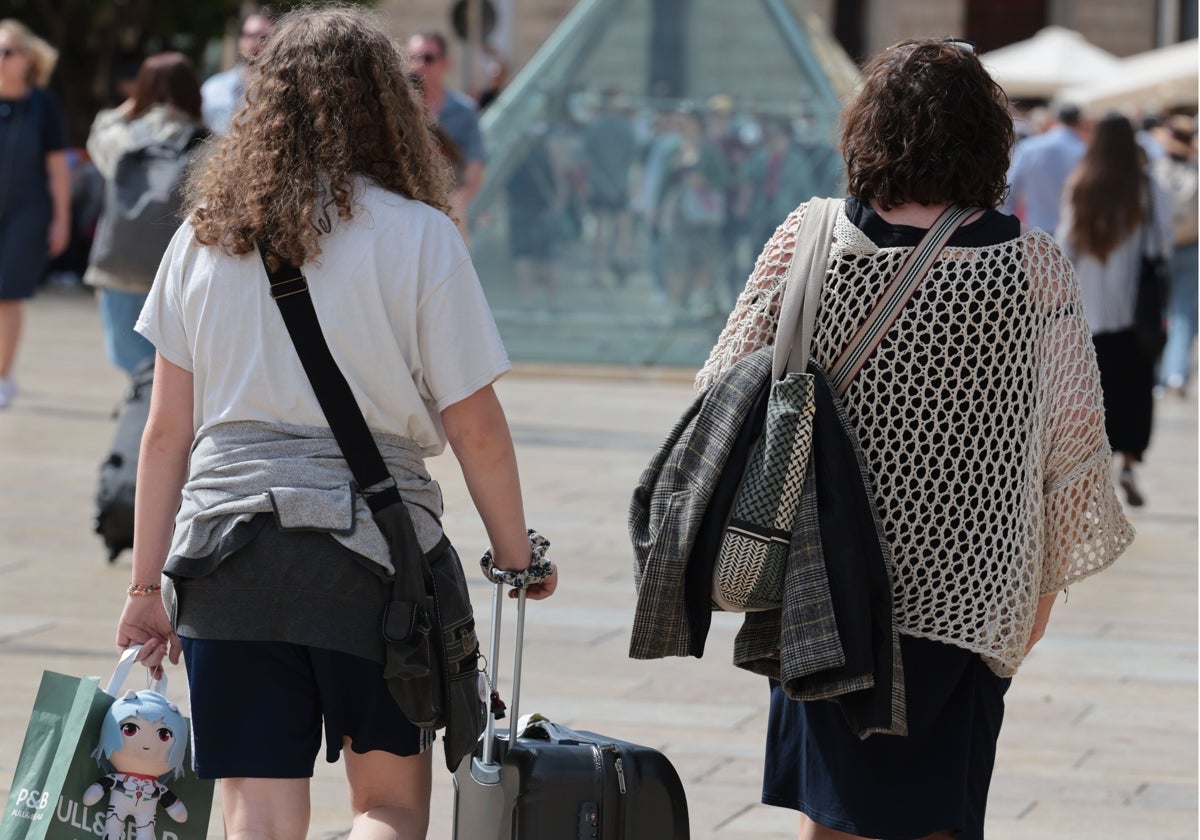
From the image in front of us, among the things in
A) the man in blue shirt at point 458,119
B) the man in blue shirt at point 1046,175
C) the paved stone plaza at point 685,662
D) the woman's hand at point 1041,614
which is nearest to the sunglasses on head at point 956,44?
the woman's hand at point 1041,614

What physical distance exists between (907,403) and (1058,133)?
34.4ft

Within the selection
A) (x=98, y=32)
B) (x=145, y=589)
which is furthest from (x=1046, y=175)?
(x=98, y=32)

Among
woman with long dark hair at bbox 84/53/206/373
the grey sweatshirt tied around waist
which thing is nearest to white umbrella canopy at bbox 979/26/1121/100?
woman with long dark hair at bbox 84/53/206/373

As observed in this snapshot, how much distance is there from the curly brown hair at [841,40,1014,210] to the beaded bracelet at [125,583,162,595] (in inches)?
51.6

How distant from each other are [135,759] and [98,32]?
22.8 meters

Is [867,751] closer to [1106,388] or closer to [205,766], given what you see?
[205,766]

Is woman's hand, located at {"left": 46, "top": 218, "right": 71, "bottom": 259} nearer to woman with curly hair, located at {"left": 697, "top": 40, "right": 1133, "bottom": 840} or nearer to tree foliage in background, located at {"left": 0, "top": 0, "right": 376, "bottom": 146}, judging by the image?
woman with curly hair, located at {"left": 697, "top": 40, "right": 1133, "bottom": 840}

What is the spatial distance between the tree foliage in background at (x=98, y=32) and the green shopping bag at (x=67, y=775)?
22.0m

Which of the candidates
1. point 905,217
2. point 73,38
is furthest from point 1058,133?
point 73,38

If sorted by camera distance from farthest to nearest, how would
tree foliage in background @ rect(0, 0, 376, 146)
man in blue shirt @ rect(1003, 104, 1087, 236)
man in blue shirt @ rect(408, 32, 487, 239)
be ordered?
tree foliage in background @ rect(0, 0, 376, 146), man in blue shirt @ rect(1003, 104, 1087, 236), man in blue shirt @ rect(408, 32, 487, 239)

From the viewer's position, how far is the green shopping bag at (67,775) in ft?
10.2

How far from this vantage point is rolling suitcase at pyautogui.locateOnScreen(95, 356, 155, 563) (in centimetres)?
644

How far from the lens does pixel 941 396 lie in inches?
121

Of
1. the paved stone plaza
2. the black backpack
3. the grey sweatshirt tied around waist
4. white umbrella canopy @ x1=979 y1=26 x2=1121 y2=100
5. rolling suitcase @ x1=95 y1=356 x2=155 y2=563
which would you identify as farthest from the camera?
white umbrella canopy @ x1=979 y1=26 x2=1121 y2=100
